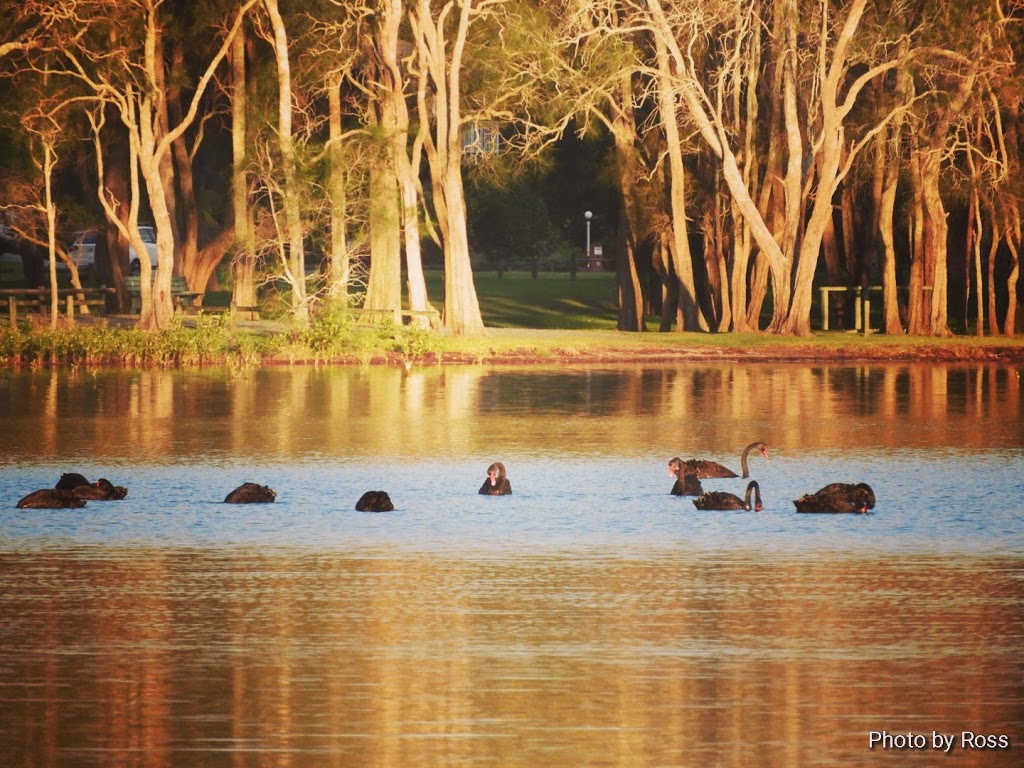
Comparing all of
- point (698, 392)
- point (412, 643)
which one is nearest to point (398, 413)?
point (698, 392)

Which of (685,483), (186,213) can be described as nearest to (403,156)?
(186,213)

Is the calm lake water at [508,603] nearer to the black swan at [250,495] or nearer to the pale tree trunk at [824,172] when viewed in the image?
the black swan at [250,495]

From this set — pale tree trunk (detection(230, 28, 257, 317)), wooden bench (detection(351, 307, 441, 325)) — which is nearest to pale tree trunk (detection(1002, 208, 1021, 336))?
wooden bench (detection(351, 307, 441, 325))

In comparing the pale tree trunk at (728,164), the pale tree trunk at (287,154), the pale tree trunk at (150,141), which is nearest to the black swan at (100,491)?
the pale tree trunk at (287,154)

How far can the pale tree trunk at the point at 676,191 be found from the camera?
4791cm

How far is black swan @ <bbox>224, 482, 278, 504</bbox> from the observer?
17766mm

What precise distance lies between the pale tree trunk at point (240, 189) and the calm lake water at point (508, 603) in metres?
26.4

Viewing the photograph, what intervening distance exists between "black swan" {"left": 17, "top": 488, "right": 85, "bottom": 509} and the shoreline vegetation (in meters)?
22.3

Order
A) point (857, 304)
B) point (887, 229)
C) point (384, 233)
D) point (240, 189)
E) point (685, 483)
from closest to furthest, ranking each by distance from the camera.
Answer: point (685, 483), point (384, 233), point (887, 229), point (857, 304), point (240, 189)

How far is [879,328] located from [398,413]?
29.9 meters

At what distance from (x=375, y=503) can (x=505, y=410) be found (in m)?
11.8

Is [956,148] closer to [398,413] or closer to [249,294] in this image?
[249,294]

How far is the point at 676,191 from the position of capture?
50.4 metres

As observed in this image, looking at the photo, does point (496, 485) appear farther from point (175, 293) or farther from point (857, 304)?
point (175, 293)
